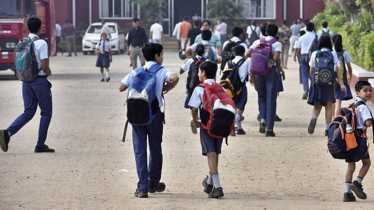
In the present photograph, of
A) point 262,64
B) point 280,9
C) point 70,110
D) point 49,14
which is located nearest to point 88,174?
point 262,64

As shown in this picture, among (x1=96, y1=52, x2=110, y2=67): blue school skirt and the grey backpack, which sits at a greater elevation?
the grey backpack

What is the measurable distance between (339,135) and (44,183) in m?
3.00

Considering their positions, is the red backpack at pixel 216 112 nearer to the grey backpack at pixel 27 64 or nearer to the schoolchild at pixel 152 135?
the schoolchild at pixel 152 135

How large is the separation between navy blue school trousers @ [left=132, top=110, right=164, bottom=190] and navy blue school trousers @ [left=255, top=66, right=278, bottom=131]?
4.34 m

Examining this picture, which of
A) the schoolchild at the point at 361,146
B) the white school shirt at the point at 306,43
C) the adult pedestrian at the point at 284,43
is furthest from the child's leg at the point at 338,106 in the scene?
the adult pedestrian at the point at 284,43

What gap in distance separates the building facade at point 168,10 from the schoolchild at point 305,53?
27.3m

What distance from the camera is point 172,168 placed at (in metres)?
10.1

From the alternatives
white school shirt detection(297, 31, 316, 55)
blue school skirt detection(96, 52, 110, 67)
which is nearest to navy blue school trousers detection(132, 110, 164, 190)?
white school shirt detection(297, 31, 316, 55)

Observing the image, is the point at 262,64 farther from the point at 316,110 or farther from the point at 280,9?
the point at 280,9

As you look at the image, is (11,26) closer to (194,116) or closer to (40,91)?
(40,91)

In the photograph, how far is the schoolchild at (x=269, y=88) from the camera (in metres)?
12.8

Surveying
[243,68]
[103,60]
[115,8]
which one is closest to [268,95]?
[243,68]

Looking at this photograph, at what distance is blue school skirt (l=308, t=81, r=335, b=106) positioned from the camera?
1278cm

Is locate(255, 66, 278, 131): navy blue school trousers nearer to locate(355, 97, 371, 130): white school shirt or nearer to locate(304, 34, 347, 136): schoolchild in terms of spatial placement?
locate(304, 34, 347, 136): schoolchild
